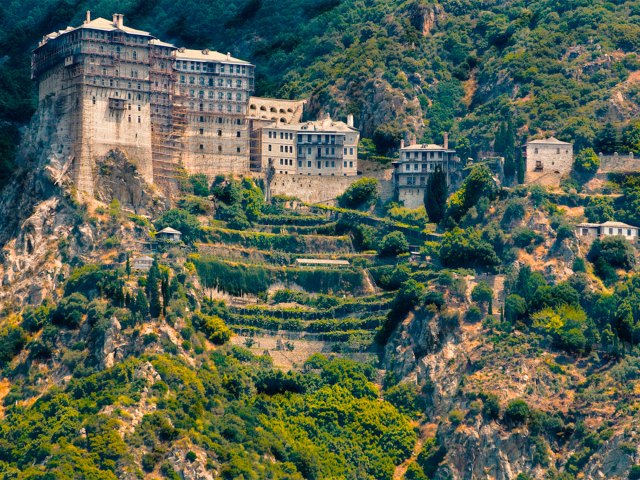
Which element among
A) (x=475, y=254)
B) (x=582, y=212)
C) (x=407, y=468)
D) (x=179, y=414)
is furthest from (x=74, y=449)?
(x=582, y=212)

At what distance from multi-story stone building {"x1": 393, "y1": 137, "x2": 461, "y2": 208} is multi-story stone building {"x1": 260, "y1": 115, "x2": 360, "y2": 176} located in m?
4.52

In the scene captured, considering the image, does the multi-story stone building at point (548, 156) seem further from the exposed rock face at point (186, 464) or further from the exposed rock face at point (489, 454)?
the exposed rock face at point (186, 464)

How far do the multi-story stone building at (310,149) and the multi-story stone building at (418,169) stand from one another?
4.52m

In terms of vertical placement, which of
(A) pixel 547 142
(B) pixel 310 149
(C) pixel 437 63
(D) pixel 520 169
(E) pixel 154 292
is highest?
(C) pixel 437 63

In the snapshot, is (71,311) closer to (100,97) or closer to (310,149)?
(100,97)

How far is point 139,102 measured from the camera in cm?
16025

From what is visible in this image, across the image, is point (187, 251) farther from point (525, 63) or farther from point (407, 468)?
point (525, 63)

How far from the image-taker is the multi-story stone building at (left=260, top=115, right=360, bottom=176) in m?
169

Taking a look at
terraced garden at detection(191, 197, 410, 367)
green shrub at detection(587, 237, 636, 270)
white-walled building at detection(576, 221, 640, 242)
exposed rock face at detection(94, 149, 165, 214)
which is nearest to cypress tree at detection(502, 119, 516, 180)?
white-walled building at detection(576, 221, 640, 242)

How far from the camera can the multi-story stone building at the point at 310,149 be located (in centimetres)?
16862

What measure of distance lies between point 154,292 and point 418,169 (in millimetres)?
30196

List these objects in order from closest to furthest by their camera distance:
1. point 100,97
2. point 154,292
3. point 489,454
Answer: point 489,454 → point 154,292 → point 100,97

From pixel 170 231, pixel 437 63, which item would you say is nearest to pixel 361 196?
pixel 170 231

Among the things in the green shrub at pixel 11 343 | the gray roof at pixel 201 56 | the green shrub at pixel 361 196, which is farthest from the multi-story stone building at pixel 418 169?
the green shrub at pixel 11 343
